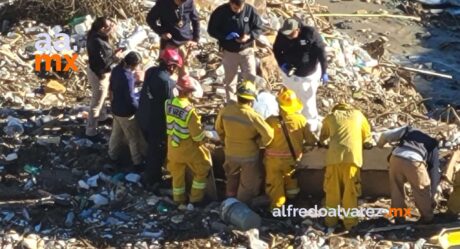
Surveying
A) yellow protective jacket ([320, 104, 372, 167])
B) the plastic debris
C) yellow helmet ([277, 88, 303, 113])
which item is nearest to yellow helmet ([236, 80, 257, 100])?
yellow helmet ([277, 88, 303, 113])

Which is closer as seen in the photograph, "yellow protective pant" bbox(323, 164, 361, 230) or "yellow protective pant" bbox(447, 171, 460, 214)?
"yellow protective pant" bbox(323, 164, 361, 230)

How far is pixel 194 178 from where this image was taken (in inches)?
481

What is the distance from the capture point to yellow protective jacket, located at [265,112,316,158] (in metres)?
11.8

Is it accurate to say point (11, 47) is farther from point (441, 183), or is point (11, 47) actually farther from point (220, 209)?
point (441, 183)

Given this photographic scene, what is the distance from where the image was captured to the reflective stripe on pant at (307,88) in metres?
12.9

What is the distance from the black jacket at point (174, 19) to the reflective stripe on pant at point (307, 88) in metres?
1.52

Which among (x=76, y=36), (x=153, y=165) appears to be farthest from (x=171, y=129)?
(x=76, y=36)

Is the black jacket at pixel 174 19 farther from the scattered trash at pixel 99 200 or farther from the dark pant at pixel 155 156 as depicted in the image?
the scattered trash at pixel 99 200

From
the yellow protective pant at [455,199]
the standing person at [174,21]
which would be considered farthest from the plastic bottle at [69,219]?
the yellow protective pant at [455,199]

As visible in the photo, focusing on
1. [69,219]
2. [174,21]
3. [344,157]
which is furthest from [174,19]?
[344,157]

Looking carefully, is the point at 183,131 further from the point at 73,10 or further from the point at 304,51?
the point at 73,10

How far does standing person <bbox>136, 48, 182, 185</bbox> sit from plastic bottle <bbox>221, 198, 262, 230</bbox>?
1.05 meters

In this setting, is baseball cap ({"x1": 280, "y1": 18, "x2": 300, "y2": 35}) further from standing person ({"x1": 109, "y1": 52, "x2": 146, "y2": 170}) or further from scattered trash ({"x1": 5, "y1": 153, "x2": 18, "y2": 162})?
scattered trash ({"x1": 5, "y1": 153, "x2": 18, "y2": 162})

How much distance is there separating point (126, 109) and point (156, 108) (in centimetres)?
54
